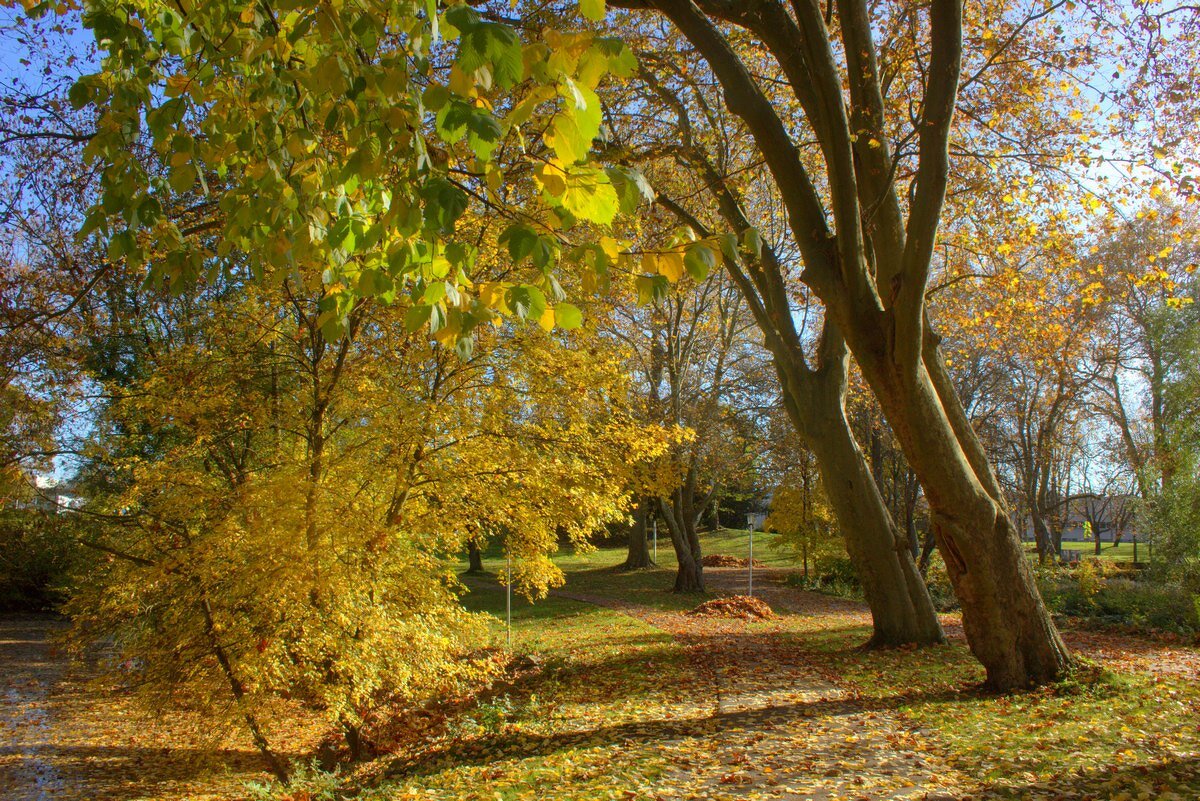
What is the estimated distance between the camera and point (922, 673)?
28.0ft

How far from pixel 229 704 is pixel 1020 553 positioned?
773 centimetres

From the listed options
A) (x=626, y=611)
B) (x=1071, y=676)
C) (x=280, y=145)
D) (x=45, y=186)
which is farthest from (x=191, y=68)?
(x=626, y=611)

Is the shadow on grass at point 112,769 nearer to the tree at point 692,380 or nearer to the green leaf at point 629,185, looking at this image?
the green leaf at point 629,185

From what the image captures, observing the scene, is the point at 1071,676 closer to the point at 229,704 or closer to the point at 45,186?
the point at 229,704

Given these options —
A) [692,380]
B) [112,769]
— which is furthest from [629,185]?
[692,380]

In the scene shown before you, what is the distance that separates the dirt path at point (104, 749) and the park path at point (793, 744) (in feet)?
15.6

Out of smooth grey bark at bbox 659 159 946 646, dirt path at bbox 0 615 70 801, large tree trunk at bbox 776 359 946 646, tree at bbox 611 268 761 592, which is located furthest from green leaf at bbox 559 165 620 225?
tree at bbox 611 268 761 592

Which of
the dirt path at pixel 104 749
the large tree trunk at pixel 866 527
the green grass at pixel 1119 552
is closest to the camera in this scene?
the dirt path at pixel 104 749

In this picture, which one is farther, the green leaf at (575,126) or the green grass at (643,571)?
the green grass at (643,571)

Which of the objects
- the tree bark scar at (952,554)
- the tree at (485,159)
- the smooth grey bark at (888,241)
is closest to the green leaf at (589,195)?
the tree at (485,159)

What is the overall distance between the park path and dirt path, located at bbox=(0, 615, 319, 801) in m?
4.75

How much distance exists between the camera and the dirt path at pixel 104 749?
7953 millimetres

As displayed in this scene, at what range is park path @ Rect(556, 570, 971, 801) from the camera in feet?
16.2

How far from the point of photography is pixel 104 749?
383 inches
